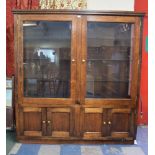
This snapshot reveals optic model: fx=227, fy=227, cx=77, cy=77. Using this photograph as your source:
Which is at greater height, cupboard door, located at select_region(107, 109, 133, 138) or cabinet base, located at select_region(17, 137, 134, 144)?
cupboard door, located at select_region(107, 109, 133, 138)

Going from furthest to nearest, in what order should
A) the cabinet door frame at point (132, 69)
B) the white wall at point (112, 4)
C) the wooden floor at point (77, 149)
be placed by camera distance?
the white wall at point (112, 4) < the cabinet door frame at point (132, 69) < the wooden floor at point (77, 149)

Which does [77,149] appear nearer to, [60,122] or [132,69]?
[60,122]

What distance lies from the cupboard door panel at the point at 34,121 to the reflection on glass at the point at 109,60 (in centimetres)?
68

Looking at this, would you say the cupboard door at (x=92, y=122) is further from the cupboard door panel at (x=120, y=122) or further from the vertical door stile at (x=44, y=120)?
the vertical door stile at (x=44, y=120)

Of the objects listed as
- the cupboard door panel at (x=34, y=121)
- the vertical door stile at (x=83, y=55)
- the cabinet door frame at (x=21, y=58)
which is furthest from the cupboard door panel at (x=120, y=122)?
the cupboard door panel at (x=34, y=121)

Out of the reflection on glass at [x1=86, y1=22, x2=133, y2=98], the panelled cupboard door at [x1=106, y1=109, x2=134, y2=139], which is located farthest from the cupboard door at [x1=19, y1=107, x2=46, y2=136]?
the panelled cupboard door at [x1=106, y1=109, x2=134, y2=139]

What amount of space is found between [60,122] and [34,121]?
1.14ft

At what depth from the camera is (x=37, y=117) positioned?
9.91 feet

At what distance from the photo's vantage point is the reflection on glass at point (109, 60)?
3031 millimetres

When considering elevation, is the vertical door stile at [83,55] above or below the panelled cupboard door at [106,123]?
above

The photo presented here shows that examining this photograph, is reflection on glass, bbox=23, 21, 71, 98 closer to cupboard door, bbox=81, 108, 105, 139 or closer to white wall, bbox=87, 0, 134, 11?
cupboard door, bbox=81, 108, 105, 139

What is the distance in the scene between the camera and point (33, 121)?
3029 mm

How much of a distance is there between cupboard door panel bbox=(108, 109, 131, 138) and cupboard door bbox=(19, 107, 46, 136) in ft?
2.92

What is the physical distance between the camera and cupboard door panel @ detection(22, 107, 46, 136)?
118 inches
